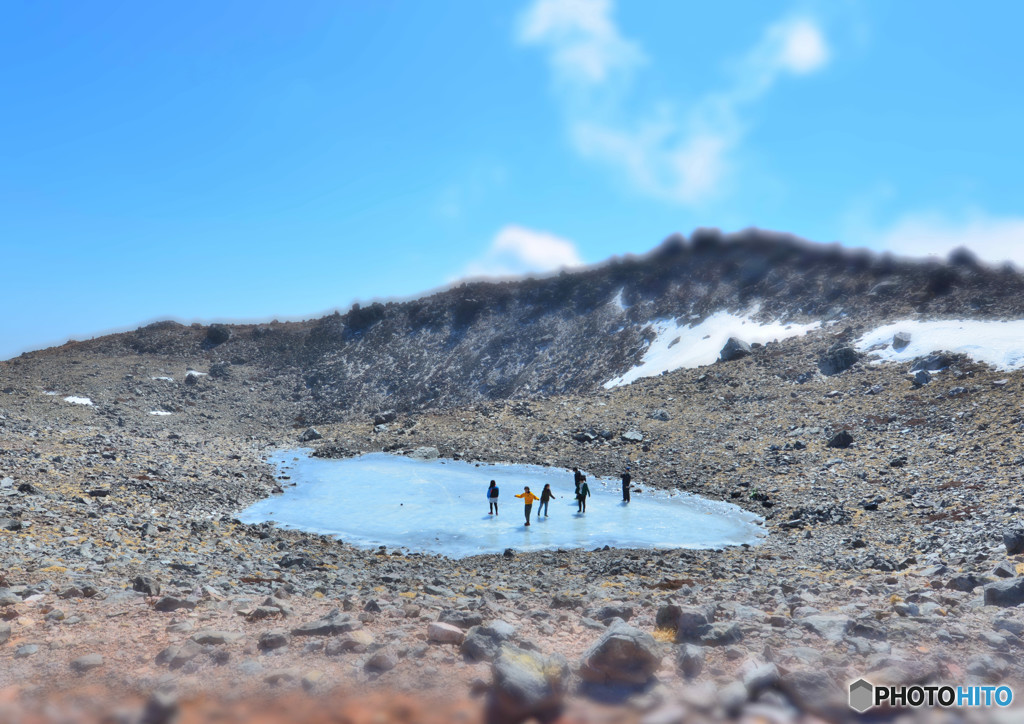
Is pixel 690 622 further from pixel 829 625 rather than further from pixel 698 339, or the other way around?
pixel 698 339

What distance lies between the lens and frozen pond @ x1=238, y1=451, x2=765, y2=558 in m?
16.4

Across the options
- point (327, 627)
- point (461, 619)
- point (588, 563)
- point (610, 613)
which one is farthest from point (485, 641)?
point (588, 563)

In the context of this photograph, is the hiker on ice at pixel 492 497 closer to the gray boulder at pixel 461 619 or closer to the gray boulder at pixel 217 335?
the gray boulder at pixel 461 619

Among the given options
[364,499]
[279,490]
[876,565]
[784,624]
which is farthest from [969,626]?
[279,490]

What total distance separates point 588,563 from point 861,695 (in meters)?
8.64

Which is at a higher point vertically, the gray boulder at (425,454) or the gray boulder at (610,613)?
the gray boulder at (425,454)

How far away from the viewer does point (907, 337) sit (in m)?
32.1

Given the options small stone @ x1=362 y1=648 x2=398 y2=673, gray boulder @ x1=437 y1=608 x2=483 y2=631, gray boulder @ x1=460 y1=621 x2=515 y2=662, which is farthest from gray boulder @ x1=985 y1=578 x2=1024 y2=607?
small stone @ x1=362 y1=648 x2=398 y2=673

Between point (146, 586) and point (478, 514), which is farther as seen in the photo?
point (478, 514)

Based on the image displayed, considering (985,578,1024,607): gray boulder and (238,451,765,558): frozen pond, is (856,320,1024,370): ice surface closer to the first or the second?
(238,451,765,558): frozen pond

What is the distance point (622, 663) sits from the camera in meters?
5.83

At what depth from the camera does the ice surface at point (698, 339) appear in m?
41.0

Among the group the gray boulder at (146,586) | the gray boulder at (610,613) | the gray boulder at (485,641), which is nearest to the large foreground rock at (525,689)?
the gray boulder at (485,641)

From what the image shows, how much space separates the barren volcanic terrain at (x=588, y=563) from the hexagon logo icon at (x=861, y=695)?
127 mm
